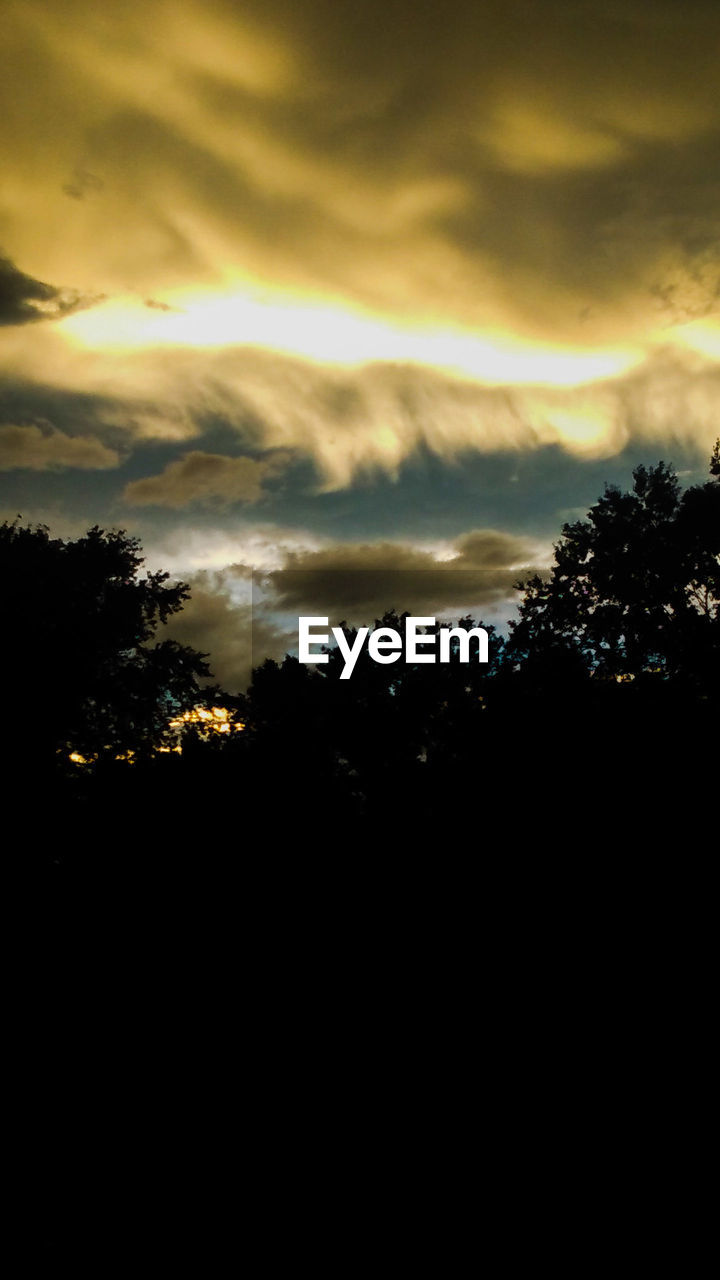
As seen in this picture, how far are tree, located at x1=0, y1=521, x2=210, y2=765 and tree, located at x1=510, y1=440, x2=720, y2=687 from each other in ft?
52.2

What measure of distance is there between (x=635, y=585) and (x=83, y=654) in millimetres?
23678

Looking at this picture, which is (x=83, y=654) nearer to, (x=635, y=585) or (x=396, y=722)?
(x=396, y=722)

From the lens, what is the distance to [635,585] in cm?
2812

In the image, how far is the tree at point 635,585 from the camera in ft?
86.5

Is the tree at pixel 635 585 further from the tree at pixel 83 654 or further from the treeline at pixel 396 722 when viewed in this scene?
the tree at pixel 83 654

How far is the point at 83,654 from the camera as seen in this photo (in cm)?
2570

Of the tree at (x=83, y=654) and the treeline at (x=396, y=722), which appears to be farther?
the tree at (x=83, y=654)

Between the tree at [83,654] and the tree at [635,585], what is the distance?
52.2 feet

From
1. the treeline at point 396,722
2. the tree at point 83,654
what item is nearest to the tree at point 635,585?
the treeline at point 396,722

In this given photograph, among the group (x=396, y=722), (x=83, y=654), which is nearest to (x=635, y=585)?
(x=396, y=722)

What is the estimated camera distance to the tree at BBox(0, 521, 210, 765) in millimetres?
24359

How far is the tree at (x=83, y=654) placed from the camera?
24359mm

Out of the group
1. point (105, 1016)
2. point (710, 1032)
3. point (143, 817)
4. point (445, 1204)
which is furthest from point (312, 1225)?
point (143, 817)

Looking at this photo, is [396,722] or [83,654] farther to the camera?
[396,722]
